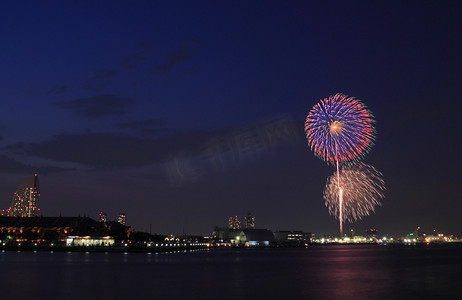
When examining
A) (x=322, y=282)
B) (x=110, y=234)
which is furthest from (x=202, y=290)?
(x=110, y=234)

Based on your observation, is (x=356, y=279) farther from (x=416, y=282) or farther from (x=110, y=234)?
(x=110, y=234)

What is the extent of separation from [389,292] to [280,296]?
10313mm

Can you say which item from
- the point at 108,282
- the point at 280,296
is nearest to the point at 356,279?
the point at 280,296

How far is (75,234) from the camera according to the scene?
161 meters

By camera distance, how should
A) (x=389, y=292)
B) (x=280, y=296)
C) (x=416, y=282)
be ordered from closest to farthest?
(x=280, y=296) → (x=389, y=292) → (x=416, y=282)

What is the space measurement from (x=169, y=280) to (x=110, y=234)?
4525 inches

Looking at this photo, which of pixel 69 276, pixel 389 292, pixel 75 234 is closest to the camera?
pixel 389 292

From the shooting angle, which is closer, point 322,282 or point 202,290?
point 202,290

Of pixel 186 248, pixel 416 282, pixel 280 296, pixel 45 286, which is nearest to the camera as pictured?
pixel 280 296

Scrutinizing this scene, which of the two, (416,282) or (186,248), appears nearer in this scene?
(416,282)

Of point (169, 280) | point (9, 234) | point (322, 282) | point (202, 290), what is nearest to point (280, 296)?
point (202, 290)

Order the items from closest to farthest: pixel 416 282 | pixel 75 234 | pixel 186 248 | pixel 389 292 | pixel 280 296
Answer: pixel 280 296 < pixel 389 292 < pixel 416 282 < pixel 75 234 < pixel 186 248

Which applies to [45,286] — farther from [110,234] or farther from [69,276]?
[110,234]

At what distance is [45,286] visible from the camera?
47.6 metres
